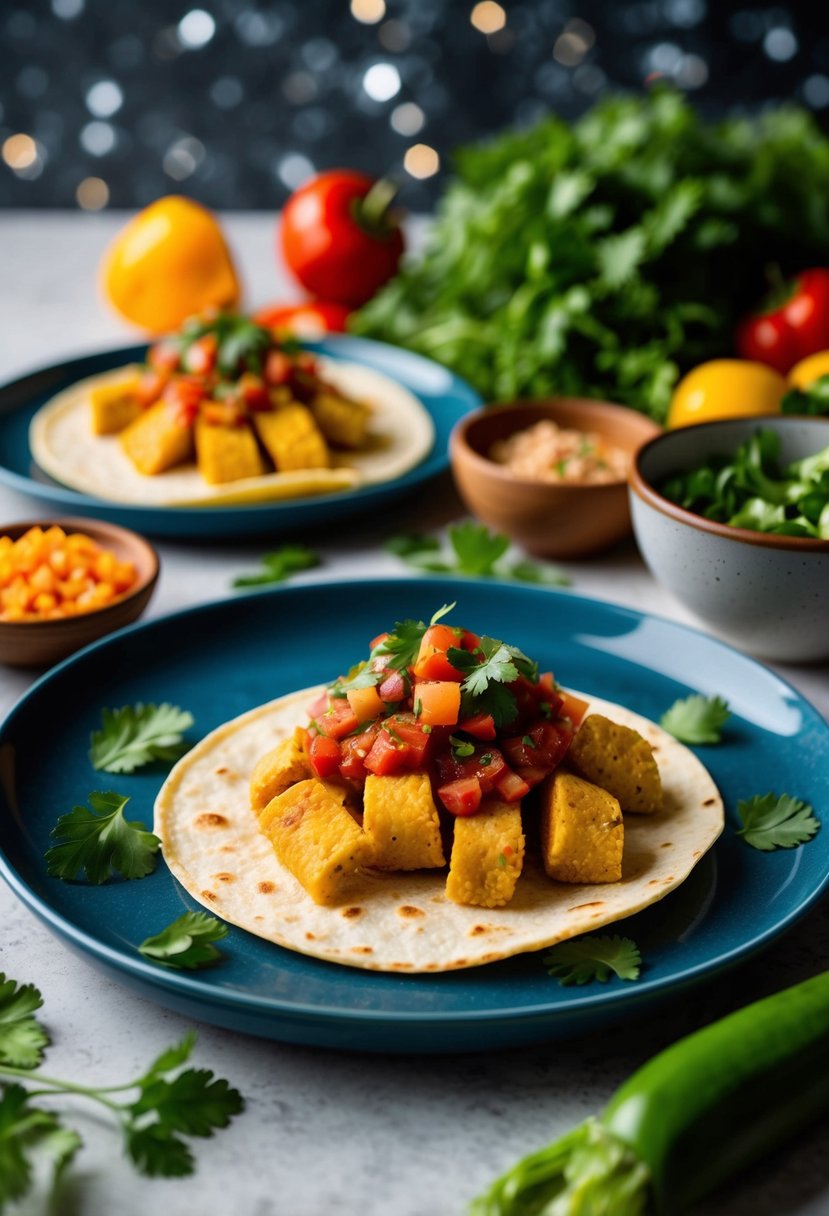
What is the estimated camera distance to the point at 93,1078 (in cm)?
177

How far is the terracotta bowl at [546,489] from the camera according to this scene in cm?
325

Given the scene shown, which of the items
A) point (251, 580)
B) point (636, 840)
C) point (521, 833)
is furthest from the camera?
point (251, 580)

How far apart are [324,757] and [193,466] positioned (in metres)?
1.72

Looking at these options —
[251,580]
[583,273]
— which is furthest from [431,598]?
[583,273]

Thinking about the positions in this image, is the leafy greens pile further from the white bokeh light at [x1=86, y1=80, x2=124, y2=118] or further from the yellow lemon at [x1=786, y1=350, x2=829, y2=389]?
the white bokeh light at [x1=86, y1=80, x2=124, y2=118]

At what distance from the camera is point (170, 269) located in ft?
16.1

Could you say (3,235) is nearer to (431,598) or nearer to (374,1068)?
(431,598)

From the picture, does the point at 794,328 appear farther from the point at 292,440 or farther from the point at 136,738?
the point at 136,738

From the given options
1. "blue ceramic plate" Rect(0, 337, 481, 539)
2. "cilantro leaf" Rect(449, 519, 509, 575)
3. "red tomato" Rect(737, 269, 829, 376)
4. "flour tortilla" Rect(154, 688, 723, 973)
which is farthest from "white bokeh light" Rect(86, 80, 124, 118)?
"flour tortilla" Rect(154, 688, 723, 973)

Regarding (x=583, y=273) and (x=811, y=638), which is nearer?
(x=811, y=638)

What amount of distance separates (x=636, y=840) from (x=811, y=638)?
823 millimetres

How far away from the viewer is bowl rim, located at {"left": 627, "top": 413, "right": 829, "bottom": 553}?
2596mm

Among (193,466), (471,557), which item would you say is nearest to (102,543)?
(193,466)

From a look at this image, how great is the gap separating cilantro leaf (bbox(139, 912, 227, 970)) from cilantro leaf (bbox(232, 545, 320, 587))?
57.3 inches
